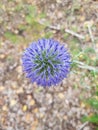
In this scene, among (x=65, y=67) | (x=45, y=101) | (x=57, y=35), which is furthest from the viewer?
(x=57, y=35)

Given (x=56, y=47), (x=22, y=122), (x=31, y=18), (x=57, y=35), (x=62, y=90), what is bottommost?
(x=22, y=122)

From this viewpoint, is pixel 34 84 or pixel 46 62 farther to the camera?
pixel 34 84

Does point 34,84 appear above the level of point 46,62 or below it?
below

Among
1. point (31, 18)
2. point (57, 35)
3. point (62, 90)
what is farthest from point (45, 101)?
point (31, 18)

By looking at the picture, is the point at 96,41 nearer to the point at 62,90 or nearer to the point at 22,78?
the point at 62,90

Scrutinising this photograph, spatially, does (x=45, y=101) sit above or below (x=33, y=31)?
below
